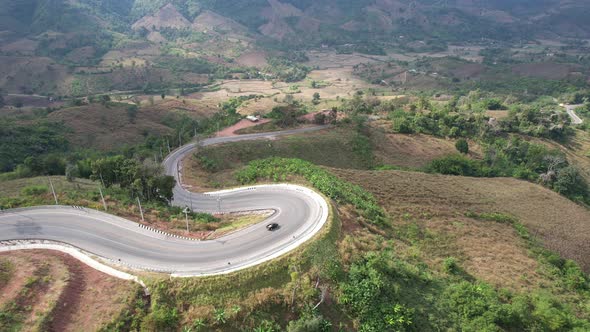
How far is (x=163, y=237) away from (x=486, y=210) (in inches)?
2073

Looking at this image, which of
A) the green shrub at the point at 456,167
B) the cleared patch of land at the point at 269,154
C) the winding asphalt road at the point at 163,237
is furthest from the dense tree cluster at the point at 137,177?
the green shrub at the point at 456,167

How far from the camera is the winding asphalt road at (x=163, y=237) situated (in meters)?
32.1

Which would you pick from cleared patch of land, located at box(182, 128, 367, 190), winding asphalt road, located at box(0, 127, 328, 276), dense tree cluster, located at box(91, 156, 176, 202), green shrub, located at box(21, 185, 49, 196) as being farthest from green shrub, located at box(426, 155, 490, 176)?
green shrub, located at box(21, 185, 49, 196)

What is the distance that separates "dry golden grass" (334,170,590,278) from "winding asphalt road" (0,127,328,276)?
18153mm

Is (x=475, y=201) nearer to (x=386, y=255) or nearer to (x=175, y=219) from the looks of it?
(x=386, y=255)

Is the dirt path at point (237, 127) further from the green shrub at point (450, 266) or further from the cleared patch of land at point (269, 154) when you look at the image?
the green shrub at point (450, 266)

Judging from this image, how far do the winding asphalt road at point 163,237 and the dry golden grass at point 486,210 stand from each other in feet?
59.6

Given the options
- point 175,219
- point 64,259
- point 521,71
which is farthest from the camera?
point 521,71

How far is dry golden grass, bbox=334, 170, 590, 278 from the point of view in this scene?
44281mm

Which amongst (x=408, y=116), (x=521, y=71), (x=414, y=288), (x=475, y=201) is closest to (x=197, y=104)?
(x=408, y=116)

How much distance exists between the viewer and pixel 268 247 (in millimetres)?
34375

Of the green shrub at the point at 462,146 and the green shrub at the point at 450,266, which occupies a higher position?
the green shrub at the point at 450,266

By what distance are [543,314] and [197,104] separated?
150737 millimetres

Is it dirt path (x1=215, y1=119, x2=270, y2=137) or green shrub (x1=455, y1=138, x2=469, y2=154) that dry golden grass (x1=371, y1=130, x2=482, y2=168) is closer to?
green shrub (x1=455, y1=138, x2=469, y2=154)
